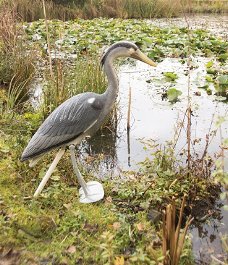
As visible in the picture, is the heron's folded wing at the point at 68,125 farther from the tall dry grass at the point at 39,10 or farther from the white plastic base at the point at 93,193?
the tall dry grass at the point at 39,10

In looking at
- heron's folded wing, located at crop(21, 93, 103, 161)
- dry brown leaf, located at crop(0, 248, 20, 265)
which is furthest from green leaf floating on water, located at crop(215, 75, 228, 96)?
dry brown leaf, located at crop(0, 248, 20, 265)

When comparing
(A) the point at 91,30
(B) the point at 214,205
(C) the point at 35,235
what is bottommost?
(B) the point at 214,205

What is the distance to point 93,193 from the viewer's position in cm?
327

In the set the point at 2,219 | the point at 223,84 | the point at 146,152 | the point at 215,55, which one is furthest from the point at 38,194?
the point at 215,55

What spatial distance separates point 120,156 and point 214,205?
5.11 ft

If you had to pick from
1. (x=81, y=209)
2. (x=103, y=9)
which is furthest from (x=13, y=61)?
(x=103, y=9)

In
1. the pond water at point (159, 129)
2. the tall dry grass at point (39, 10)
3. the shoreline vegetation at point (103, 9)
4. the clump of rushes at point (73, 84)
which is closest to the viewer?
the pond water at point (159, 129)

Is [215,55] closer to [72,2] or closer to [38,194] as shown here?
[38,194]

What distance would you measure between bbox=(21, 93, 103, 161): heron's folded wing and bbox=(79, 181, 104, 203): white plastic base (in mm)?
579

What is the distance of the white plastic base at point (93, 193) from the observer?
3.21 metres

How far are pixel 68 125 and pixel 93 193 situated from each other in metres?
0.72

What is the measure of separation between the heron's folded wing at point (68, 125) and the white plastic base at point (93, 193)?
0.58 m

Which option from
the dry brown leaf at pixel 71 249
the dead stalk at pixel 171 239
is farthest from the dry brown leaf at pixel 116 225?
the dead stalk at pixel 171 239

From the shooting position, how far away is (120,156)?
15.7ft
